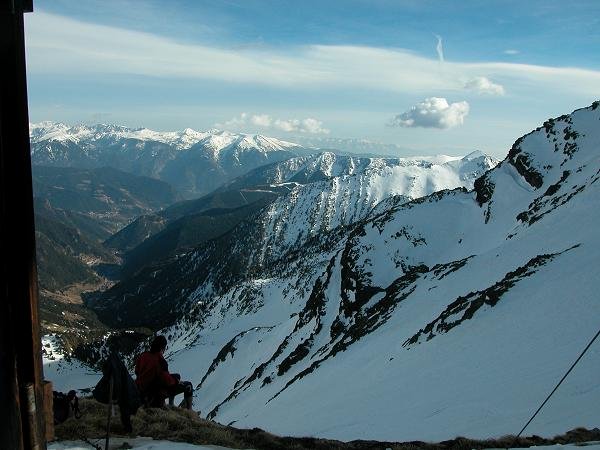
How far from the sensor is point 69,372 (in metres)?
147

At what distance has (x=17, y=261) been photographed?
2654mm

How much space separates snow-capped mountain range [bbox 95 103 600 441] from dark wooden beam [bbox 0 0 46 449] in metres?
11.3

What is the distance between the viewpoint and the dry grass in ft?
30.5

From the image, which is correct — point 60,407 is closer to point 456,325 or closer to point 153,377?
point 153,377

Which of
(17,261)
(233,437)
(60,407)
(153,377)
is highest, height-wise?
(17,261)

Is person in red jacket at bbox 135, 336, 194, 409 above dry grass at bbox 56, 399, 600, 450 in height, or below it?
above

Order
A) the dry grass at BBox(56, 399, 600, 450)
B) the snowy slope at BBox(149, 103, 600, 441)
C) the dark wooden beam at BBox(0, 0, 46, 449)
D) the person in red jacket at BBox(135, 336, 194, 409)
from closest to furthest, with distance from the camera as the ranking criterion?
the dark wooden beam at BBox(0, 0, 46, 449) < the dry grass at BBox(56, 399, 600, 450) < the person in red jacket at BBox(135, 336, 194, 409) < the snowy slope at BBox(149, 103, 600, 441)

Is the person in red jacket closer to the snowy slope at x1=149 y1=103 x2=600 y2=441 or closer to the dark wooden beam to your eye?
the snowy slope at x1=149 y1=103 x2=600 y2=441

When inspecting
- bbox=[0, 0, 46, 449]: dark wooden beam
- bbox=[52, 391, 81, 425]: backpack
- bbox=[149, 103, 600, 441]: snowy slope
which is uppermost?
bbox=[0, 0, 46, 449]: dark wooden beam

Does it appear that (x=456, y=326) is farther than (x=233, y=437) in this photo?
Yes

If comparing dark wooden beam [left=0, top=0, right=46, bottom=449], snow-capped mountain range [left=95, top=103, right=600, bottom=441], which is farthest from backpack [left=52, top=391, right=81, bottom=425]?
snow-capped mountain range [left=95, top=103, right=600, bottom=441]

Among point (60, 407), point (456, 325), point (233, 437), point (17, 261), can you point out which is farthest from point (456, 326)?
point (17, 261)

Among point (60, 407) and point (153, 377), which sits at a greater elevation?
point (60, 407)

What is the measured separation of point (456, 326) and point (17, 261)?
25843 mm
